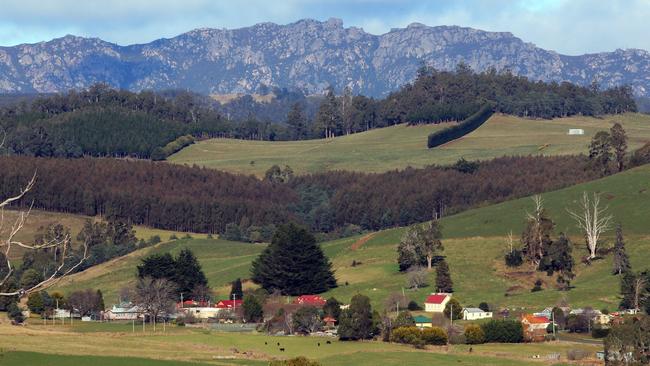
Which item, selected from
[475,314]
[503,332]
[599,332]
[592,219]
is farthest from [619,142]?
[503,332]

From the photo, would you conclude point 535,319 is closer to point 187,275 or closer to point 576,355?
point 576,355

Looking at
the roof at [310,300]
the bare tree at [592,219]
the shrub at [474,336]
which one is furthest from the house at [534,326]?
the bare tree at [592,219]

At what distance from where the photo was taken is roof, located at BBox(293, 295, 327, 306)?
438 feet

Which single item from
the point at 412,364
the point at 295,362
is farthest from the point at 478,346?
the point at 295,362

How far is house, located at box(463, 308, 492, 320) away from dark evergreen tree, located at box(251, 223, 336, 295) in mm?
29023

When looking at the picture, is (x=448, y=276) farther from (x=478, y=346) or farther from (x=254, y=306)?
(x=478, y=346)

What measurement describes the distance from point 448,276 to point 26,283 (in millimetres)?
48237

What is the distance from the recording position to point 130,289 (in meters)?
153

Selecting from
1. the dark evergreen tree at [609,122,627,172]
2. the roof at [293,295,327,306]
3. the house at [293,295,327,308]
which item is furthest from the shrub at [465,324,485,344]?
the dark evergreen tree at [609,122,627,172]

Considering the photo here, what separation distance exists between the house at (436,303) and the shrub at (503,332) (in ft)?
62.2

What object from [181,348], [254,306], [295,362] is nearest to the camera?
[295,362]

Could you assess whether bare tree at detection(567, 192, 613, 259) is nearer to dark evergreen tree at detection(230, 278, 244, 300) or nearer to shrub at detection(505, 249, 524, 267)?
shrub at detection(505, 249, 524, 267)

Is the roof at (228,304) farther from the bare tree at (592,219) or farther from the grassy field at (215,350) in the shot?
the bare tree at (592,219)

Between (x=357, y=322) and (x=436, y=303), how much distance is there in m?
19.5
